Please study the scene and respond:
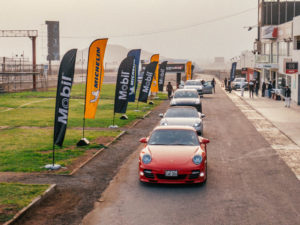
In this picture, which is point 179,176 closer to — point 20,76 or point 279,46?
point 279,46

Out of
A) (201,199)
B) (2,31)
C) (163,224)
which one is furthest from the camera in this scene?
(2,31)

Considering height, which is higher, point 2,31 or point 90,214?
point 2,31

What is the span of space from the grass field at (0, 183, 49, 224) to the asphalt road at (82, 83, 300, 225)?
1.48 metres

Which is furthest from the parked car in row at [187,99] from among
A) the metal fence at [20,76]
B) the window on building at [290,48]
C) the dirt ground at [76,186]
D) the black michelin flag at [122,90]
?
the metal fence at [20,76]

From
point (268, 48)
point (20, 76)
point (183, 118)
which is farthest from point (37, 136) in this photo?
point (268, 48)

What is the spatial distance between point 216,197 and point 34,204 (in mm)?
4099

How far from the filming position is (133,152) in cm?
1574

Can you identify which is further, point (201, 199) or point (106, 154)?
point (106, 154)

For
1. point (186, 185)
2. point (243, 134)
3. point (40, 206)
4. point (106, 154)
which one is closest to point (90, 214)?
point (40, 206)

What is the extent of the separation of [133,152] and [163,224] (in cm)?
765

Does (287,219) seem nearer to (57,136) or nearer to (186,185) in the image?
(186,185)

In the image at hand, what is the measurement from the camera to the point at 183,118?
18766 millimetres

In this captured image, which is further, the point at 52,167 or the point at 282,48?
the point at 282,48

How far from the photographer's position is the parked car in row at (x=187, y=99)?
26.9 m
